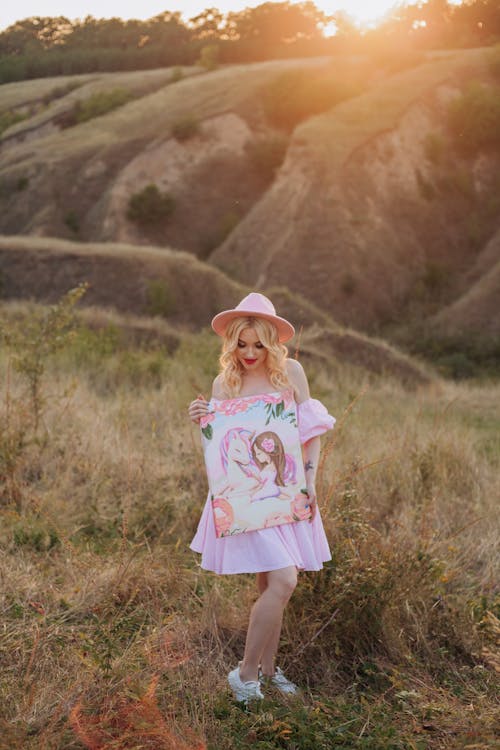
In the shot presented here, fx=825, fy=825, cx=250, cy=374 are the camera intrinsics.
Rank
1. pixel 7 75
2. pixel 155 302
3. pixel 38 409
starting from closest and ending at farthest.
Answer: pixel 38 409
pixel 155 302
pixel 7 75

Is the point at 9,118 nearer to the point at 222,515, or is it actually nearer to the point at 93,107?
the point at 93,107

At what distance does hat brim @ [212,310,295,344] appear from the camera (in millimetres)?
3961

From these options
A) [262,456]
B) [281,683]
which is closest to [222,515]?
[262,456]

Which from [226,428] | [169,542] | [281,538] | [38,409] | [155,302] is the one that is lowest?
[155,302]

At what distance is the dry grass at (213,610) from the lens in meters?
Answer: 3.42

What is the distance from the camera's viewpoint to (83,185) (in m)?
36.3

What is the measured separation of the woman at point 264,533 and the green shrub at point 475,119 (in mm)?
31794

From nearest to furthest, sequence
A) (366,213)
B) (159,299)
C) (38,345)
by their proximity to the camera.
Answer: (38,345)
(159,299)
(366,213)

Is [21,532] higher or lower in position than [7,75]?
lower

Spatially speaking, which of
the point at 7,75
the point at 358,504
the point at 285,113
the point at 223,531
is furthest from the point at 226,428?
the point at 7,75

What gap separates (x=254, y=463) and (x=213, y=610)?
3.79 feet

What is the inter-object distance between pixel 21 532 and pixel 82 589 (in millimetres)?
1019

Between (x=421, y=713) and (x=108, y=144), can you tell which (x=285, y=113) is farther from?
(x=421, y=713)

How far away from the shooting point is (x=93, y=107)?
42562 millimetres
